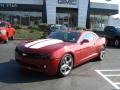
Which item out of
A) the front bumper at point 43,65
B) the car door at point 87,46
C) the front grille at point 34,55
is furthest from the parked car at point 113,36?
the front grille at point 34,55

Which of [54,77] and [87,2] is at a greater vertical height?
[87,2]

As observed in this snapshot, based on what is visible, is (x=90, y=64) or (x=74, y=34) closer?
(x=74, y=34)

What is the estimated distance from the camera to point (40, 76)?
834 cm

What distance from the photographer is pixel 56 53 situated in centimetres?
805

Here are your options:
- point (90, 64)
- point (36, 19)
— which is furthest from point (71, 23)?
point (90, 64)

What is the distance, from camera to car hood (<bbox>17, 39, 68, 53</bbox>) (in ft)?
26.6

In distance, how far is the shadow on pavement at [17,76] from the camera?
25.6 feet

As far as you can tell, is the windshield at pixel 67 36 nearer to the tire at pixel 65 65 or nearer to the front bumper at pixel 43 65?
the tire at pixel 65 65

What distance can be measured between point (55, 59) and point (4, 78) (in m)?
1.51

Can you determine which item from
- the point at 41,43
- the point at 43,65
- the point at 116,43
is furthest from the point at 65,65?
the point at 116,43

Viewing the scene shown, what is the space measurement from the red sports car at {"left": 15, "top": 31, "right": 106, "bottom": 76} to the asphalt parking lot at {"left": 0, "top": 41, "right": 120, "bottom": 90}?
306mm

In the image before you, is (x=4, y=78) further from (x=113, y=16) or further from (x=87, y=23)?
→ (x=113, y=16)

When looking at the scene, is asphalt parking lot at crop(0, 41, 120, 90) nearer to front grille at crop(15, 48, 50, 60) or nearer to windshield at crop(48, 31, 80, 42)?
Result: front grille at crop(15, 48, 50, 60)

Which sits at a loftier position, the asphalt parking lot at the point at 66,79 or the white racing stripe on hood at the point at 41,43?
the white racing stripe on hood at the point at 41,43
